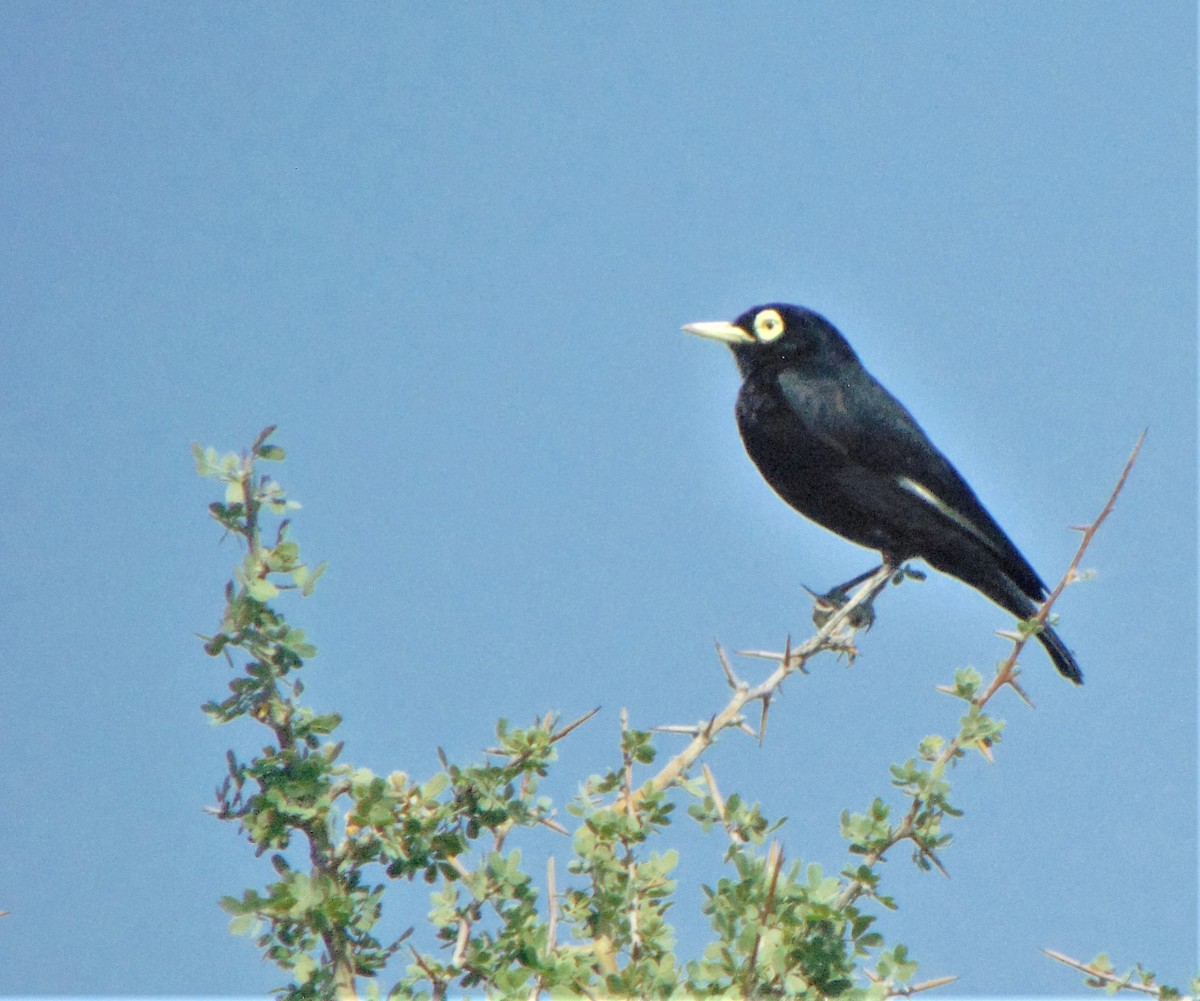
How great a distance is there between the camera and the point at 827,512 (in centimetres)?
653

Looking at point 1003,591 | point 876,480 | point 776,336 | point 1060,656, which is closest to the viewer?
point 1060,656

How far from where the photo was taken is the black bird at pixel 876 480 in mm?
6273

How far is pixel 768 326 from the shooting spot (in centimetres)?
738

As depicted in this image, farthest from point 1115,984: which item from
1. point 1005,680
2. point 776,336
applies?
point 776,336

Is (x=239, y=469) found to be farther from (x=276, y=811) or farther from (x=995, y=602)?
(x=995, y=602)

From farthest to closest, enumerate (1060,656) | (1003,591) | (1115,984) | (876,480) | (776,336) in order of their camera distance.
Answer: (776,336) < (876,480) < (1003,591) < (1060,656) < (1115,984)

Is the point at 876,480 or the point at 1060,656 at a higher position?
the point at 876,480

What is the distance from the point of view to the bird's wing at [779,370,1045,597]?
6.27 meters

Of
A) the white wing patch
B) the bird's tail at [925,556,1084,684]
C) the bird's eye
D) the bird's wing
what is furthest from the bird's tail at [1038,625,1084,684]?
the bird's eye

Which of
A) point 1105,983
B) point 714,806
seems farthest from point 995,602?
point 714,806

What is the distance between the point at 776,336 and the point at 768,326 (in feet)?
0.25

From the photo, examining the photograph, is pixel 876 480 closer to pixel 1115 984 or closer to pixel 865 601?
pixel 865 601

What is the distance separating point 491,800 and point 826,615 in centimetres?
344

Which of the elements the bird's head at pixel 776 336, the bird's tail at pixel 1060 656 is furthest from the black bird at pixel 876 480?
the bird's head at pixel 776 336
